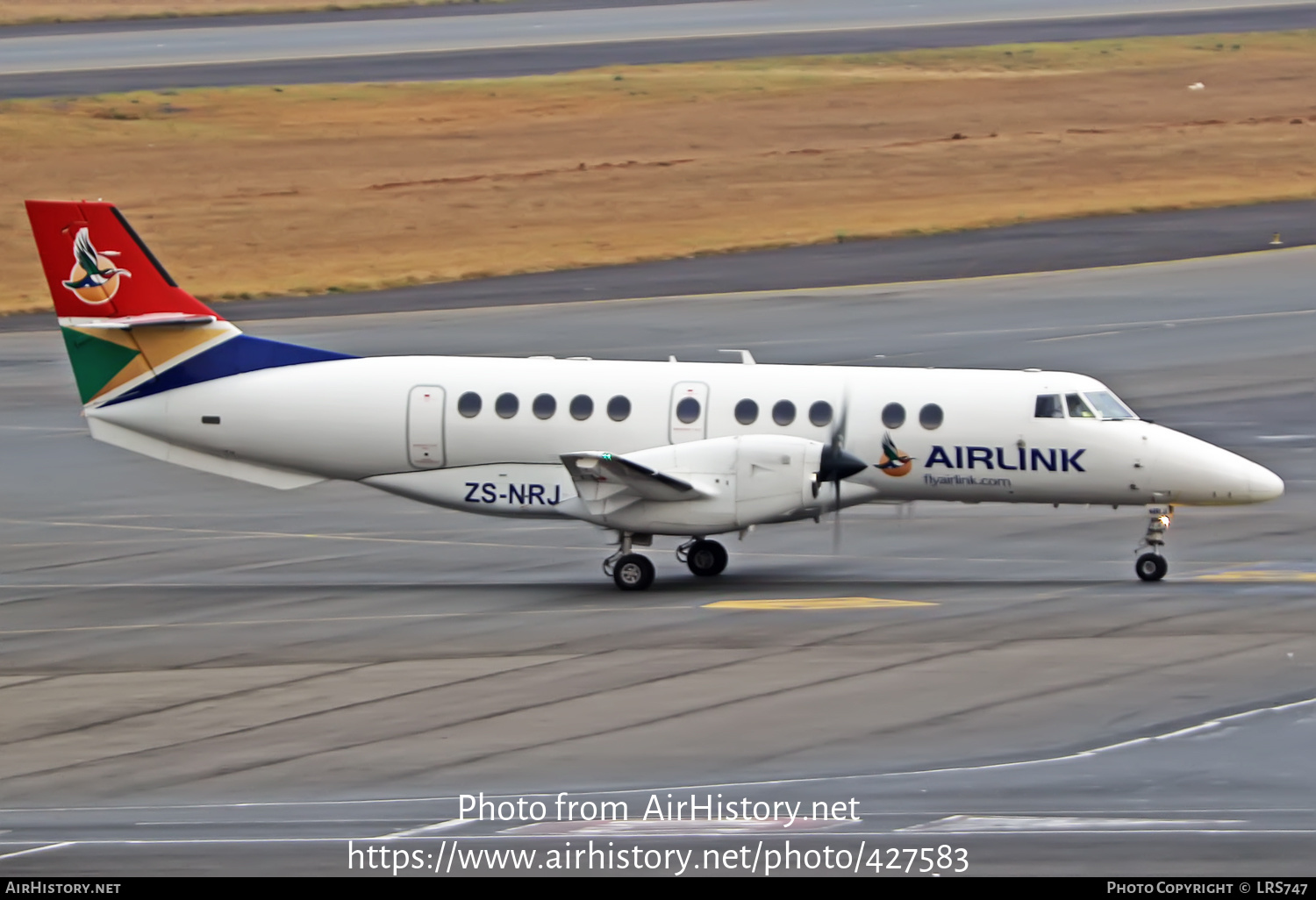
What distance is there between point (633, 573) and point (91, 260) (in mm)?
9765

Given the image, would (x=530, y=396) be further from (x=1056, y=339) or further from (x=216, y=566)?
(x=1056, y=339)

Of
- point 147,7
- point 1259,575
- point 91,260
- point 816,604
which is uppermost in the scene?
point 147,7

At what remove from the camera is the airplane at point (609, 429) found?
2747 cm

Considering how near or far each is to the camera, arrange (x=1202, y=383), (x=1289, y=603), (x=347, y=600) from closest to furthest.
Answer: (x=1289, y=603) → (x=347, y=600) → (x=1202, y=383)

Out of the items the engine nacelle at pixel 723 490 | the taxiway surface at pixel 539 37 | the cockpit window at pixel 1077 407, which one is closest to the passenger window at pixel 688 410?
the engine nacelle at pixel 723 490

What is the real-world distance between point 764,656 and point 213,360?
1094 centimetres

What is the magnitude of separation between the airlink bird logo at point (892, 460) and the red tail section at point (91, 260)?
1064cm

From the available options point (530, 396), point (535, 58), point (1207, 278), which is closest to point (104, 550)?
point (530, 396)

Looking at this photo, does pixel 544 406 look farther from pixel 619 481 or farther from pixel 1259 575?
pixel 1259 575

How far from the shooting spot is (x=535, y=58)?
294 feet

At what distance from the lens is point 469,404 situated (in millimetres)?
28750

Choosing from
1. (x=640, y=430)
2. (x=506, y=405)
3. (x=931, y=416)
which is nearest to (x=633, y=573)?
(x=640, y=430)

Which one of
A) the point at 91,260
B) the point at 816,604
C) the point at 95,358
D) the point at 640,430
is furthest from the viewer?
the point at 95,358

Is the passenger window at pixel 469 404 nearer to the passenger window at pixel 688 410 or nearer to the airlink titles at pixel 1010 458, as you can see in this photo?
the passenger window at pixel 688 410
